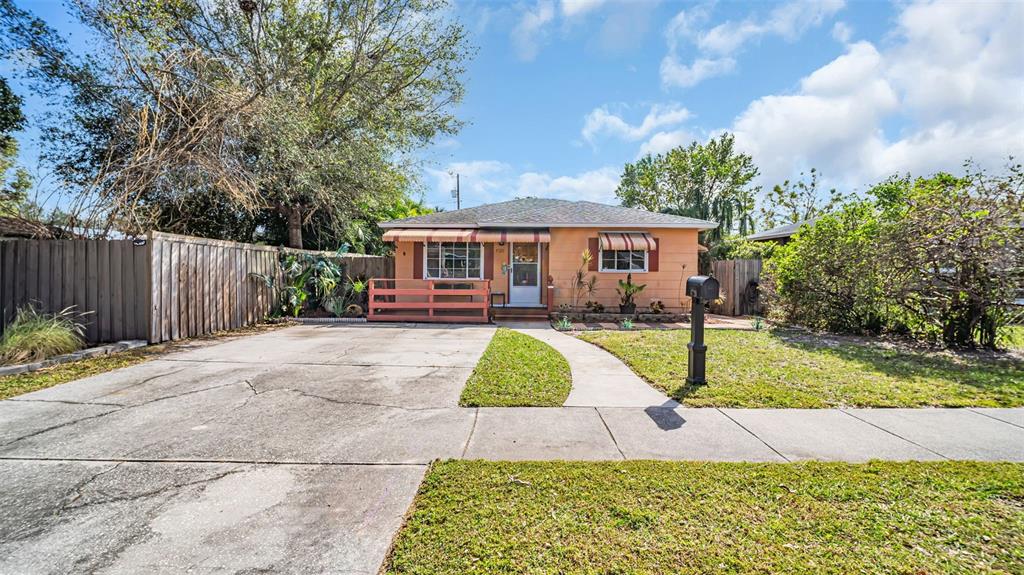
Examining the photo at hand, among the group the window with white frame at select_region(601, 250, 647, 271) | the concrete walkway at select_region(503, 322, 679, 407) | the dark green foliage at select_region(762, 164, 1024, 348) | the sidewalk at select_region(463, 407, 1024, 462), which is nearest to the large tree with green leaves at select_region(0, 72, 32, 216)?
the concrete walkway at select_region(503, 322, 679, 407)

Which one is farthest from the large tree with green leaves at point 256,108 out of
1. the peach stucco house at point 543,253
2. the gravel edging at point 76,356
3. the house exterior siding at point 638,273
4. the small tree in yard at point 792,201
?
the small tree in yard at point 792,201

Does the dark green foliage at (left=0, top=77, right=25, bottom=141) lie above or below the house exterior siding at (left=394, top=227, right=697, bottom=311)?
above

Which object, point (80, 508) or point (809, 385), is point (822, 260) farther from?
point (80, 508)

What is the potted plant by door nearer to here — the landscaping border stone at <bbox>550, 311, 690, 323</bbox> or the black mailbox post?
the landscaping border stone at <bbox>550, 311, 690, 323</bbox>

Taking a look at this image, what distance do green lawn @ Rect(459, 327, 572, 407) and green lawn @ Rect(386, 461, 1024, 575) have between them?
1.43 meters

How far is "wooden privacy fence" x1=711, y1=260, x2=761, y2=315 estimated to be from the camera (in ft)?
44.9

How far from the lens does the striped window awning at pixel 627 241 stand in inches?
460

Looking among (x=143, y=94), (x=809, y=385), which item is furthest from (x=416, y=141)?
(x=809, y=385)

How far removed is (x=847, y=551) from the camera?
6.62ft

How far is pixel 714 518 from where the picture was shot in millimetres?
2271

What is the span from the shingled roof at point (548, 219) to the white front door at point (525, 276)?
0.90m

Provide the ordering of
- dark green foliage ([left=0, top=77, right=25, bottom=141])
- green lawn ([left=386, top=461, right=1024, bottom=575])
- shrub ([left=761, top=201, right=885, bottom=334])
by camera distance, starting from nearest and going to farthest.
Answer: green lawn ([left=386, top=461, right=1024, bottom=575])
shrub ([left=761, top=201, right=885, bottom=334])
dark green foliage ([left=0, top=77, right=25, bottom=141])

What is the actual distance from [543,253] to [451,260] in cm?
291

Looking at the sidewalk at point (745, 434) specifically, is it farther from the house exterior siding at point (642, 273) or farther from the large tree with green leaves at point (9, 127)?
the large tree with green leaves at point (9, 127)
